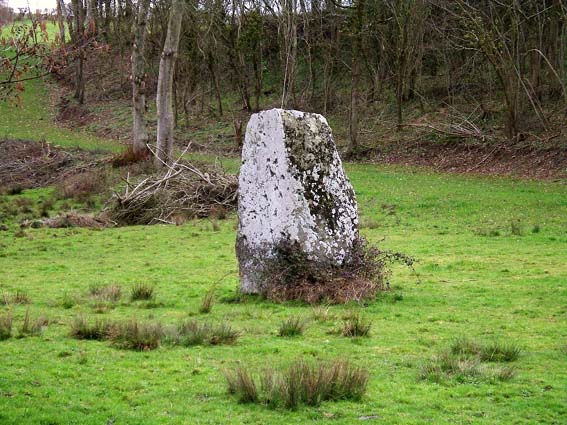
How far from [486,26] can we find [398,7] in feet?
19.5

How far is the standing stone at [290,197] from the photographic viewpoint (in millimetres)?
13133

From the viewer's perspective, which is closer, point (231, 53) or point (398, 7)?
point (398, 7)

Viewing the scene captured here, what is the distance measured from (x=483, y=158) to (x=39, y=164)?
67.8ft

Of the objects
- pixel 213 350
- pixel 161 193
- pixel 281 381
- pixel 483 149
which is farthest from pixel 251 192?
pixel 483 149

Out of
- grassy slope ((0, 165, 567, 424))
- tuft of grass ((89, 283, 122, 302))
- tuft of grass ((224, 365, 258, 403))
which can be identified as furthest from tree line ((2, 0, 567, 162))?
tuft of grass ((224, 365, 258, 403))

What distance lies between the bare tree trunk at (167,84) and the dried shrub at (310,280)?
19.6 meters

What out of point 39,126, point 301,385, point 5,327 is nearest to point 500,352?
point 301,385

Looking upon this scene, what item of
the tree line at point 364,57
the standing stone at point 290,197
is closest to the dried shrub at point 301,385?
the standing stone at point 290,197

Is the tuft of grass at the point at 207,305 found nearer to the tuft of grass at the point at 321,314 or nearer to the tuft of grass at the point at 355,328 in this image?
the tuft of grass at the point at 321,314

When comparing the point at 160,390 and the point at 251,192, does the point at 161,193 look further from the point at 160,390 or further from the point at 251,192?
the point at 160,390

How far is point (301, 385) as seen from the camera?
767cm

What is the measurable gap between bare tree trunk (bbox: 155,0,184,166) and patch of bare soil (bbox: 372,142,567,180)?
12.8 meters

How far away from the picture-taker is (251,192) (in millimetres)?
13484

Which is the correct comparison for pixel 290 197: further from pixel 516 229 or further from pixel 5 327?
pixel 516 229
